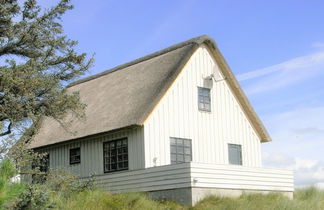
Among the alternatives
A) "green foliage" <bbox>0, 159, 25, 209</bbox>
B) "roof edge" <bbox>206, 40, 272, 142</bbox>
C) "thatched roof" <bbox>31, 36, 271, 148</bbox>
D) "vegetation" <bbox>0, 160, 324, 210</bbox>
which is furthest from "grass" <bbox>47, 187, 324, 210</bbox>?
"green foliage" <bbox>0, 159, 25, 209</bbox>

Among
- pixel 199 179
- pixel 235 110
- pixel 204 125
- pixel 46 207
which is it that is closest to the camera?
pixel 46 207

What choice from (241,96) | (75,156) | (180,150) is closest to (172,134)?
(180,150)

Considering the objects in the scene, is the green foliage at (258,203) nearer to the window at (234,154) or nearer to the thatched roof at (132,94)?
the window at (234,154)

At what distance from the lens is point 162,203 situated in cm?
1966

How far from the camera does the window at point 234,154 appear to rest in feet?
82.3

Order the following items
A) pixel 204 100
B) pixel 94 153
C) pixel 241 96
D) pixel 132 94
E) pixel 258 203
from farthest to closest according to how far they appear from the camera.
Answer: pixel 241 96, pixel 204 100, pixel 94 153, pixel 132 94, pixel 258 203

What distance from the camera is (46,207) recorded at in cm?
1519

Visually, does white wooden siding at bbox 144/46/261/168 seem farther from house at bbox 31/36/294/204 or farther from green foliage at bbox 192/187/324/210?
green foliage at bbox 192/187/324/210

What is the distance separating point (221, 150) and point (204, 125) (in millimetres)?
1533

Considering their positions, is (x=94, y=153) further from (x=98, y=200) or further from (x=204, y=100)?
(x=98, y=200)

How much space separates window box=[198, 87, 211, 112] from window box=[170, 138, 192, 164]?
1.94 meters

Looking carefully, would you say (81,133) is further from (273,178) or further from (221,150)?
(273,178)

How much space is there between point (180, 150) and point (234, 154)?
11.4 ft

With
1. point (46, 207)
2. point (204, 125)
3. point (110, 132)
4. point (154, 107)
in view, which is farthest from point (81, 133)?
point (46, 207)
